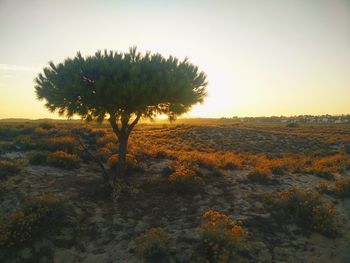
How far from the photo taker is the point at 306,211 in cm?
1309

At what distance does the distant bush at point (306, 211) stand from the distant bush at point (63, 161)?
1240 cm

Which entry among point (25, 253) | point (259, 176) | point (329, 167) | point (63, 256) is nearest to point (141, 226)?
point (63, 256)

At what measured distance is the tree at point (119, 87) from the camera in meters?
15.7

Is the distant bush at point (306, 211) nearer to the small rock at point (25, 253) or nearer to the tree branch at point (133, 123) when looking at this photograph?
the tree branch at point (133, 123)

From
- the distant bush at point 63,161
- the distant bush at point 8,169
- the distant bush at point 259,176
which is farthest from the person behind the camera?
the distant bush at point 259,176

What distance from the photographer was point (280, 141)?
43469mm

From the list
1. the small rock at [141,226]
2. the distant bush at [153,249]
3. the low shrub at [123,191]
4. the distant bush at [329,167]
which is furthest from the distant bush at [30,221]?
the distant bush at [329,167]

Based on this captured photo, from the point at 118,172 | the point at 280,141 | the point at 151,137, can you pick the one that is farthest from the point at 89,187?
the point at 280,141

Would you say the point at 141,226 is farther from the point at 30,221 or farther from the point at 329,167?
the point at 329,167

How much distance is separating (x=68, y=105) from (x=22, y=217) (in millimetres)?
7301

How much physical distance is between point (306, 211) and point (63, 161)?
14.5m

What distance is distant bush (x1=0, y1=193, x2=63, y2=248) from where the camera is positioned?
10.3 metres

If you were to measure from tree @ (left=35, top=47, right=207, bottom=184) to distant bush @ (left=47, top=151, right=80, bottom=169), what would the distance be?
3.50 metres

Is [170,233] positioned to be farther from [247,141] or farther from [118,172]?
[247,141]
